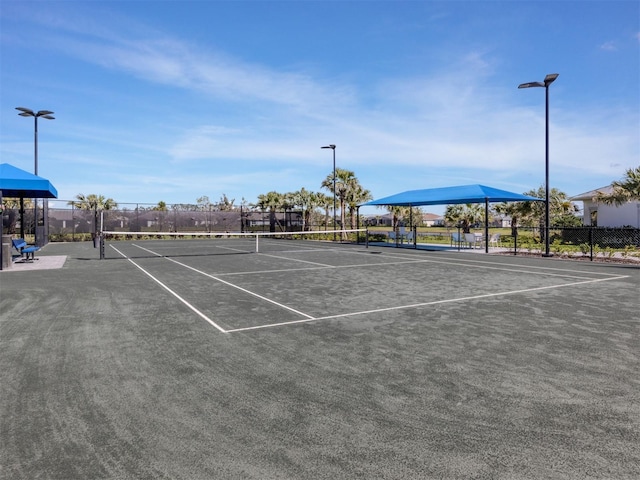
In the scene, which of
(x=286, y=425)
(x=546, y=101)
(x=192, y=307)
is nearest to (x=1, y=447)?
(x=286, y=425)

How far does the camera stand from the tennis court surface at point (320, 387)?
2928 millimetres

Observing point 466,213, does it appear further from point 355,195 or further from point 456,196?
point 456,196

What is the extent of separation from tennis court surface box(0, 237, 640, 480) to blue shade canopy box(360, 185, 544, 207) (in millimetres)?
15929

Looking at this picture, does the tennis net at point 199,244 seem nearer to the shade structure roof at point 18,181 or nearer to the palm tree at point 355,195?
the shade structure roof at point 18,181

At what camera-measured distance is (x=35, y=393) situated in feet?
13.3

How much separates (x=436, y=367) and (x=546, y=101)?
61.9 feet

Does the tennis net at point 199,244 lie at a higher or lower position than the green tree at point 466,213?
lower

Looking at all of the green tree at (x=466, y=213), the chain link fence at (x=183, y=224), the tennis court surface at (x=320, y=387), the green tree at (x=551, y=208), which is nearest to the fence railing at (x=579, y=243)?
the chain link fence at (x=183, y=224)

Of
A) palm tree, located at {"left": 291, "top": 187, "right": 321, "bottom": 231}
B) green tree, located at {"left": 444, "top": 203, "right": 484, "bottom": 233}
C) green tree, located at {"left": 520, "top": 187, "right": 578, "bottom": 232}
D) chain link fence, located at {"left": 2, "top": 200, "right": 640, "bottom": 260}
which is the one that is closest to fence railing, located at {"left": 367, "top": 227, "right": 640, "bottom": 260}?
chain link fence, located at {"left": 2, "top": 200, "right": 640, "bottom": 260}

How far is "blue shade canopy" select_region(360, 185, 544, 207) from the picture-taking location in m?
24.0

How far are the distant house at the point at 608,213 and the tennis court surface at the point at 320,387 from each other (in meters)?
24.8

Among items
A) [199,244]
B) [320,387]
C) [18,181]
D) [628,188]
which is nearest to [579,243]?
[628,188]

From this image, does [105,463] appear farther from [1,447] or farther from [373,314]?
[373,314]

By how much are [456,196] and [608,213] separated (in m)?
13.5
